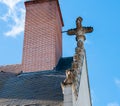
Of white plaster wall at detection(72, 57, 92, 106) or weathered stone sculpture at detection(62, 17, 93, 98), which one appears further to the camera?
white plaster wall at detection(72, 57, 92, 106)

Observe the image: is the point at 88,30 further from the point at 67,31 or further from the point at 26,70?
the point at 26,70

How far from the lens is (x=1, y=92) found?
1194cm

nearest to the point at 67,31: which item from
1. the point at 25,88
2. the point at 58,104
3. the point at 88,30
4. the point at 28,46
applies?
the point at 88,30

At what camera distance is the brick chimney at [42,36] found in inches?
551

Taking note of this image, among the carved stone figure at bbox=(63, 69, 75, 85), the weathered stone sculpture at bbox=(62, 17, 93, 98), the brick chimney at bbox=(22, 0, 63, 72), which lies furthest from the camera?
the brick chimney at bbox=(22, 0, 63, 72)

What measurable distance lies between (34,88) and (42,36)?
11.5ft

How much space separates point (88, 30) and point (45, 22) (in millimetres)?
2186

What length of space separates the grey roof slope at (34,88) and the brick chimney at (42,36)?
0.43 m

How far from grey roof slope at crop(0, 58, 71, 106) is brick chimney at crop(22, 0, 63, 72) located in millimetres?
431

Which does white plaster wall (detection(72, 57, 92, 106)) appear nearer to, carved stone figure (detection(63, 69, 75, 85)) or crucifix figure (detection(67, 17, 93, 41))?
carved stone figure (detection(63, 69, 75, 85))

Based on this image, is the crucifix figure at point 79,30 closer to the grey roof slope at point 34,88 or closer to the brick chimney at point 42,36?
the brick chimney at point 42,36

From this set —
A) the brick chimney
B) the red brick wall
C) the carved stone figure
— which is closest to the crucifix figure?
the brick chimney

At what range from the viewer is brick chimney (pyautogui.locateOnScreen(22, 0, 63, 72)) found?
13992 millimetres

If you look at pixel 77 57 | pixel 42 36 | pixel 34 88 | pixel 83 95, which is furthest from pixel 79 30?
pixel 34 88
